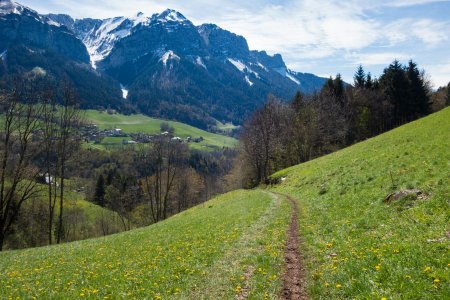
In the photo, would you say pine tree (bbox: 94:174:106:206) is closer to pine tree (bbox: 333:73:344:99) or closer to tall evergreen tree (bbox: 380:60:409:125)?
pine tree (bbox: 333:73:344:99)

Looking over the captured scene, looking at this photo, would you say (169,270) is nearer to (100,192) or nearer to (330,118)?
(330,118)

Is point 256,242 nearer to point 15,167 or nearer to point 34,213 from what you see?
point 15,167

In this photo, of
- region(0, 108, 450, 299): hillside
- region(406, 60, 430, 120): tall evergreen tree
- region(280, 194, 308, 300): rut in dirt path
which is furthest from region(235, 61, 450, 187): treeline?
region(280, 194, 308, 300): rut in dirt path

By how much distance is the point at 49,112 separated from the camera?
4712 centimetres

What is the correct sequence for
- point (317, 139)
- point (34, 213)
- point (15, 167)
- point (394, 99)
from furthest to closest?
point (394, 99) < point (317, 139) < point (34, 213) < point (15, 167)

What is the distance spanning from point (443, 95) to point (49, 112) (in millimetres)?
119379

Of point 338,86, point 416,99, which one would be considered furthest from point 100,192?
point 416,99

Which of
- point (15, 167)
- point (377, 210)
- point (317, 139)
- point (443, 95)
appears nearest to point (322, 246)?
point (377, 210)

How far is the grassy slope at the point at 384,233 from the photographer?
408 inches

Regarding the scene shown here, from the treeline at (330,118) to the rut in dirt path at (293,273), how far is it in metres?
59.8

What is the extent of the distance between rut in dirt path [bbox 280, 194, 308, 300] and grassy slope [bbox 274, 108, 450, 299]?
0.36m

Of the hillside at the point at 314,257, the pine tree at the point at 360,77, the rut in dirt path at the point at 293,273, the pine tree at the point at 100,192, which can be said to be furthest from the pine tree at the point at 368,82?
the pine tree at the point at 100,192

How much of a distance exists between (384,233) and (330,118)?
2989 inches

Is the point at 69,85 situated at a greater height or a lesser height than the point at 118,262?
greater
